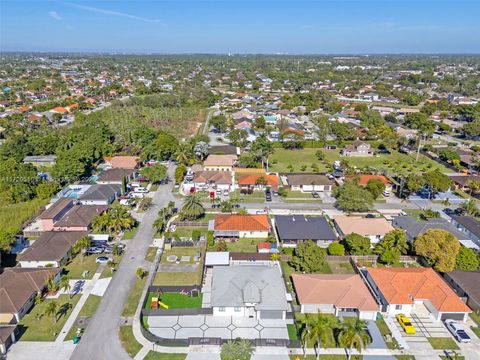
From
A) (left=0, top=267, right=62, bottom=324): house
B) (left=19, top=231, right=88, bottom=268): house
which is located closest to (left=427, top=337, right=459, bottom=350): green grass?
(left=0, top=267, right=62, bottom=324): house

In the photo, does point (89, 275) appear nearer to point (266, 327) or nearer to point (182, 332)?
point (182, 332)

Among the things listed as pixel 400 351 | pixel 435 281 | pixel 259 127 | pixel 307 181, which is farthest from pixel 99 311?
pixel 259 127

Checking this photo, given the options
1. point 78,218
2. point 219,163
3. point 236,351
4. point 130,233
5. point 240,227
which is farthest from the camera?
point 219,163

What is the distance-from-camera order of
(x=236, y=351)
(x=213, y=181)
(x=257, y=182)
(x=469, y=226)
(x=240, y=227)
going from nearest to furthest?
(x=236, y=351)
(x=240, y=227)
(x=469, y=226)
(x=257, y=182)
(x=213, y=181)

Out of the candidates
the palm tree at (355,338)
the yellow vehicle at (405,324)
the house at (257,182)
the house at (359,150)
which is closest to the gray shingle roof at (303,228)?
the yellow vehicle at (405,324)

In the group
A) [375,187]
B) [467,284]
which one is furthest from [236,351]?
[375,187]

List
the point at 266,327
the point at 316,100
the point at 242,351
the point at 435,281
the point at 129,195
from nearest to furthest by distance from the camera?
the point at 242,351 → the point at 266,327 → the point at 435,281 → the point at 129,195 → the point at 316,100

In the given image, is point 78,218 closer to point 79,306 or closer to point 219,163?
point 79,306
